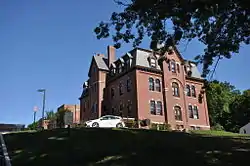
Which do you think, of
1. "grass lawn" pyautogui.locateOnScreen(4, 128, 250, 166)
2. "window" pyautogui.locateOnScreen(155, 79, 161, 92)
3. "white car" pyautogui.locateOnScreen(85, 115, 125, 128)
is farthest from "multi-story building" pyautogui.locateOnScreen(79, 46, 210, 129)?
"grass lawn" pyautogui.locateOnScreen(4, 128, 250, 166)

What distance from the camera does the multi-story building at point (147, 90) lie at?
4184 cm

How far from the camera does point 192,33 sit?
55.0ft

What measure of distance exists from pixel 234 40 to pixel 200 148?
608 centimetres

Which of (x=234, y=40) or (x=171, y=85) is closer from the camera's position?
(x=234, y=40)

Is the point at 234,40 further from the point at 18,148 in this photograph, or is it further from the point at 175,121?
the point at 175,121

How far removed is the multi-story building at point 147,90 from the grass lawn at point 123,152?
75.3ft

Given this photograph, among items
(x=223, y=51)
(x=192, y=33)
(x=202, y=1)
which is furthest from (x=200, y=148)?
(x=202, y=1)

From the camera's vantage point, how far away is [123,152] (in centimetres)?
1386

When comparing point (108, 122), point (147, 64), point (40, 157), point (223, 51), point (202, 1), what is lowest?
point (40, 157)

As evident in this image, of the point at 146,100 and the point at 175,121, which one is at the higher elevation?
the point at 146,100

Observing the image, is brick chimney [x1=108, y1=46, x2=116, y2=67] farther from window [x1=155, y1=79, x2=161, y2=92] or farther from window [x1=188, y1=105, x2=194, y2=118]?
window [x1=188, y1=105, x2=194, y2=118]

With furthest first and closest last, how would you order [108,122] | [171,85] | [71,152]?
[171,85] → [108,122] → [71,152]

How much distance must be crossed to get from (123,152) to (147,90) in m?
28.6

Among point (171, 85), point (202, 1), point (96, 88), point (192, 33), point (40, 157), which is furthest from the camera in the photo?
point (96, 88)
